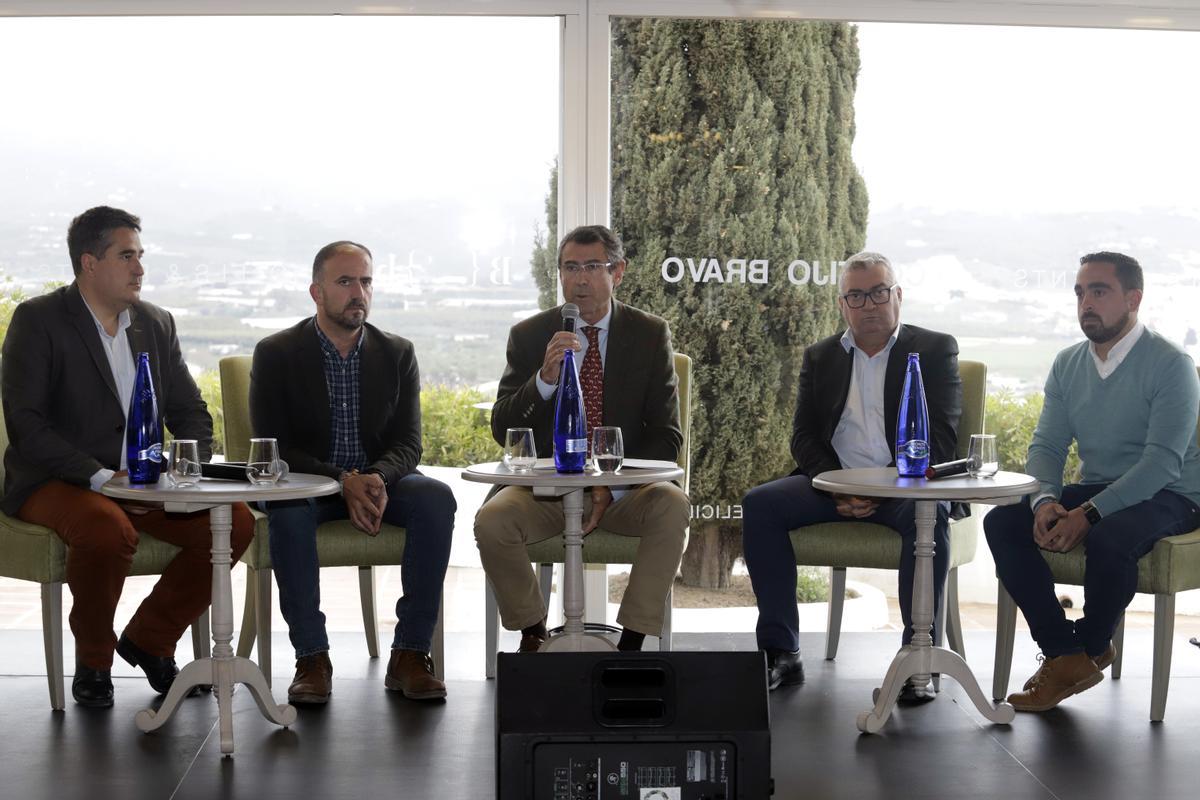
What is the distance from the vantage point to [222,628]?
11.6ft

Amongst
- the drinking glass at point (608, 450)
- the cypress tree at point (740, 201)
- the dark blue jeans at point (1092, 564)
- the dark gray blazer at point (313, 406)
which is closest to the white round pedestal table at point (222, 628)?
the dark gray blazer at point (313, 406)

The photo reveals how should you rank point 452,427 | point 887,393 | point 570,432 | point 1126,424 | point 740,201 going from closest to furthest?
point 570,432 < point 1126,424 < point 887,393 < point 740,201 < point 452,427

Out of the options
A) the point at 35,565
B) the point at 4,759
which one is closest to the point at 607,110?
the point at 35,565

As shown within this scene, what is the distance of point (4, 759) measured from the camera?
11.2 feet

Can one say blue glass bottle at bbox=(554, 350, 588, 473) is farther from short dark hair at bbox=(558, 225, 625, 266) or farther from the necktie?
short dark hair at bbox=(558, 225, 625, 266)

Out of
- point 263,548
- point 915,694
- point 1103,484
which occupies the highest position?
point 1103,484

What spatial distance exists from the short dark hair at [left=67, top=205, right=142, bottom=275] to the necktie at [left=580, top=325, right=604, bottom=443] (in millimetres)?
1454

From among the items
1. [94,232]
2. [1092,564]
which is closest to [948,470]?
[1092,564]

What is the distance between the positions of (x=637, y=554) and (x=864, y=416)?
2.91ft

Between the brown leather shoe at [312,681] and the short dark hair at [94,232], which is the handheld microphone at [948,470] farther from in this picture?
the short dark hair at [94,232]

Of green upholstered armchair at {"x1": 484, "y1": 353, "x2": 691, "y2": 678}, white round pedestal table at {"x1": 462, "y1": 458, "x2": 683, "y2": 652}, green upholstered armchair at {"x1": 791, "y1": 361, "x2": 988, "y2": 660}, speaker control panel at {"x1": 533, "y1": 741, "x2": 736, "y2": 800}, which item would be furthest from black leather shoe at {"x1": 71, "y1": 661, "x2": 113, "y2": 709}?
green upholstered armchair at {"x1": 791, "y1": 361, "x2": 988, "y2": 660}

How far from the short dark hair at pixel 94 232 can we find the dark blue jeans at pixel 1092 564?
9.11 ft

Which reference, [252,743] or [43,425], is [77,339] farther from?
[252,743]

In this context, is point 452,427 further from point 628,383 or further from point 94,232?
point 94,232
